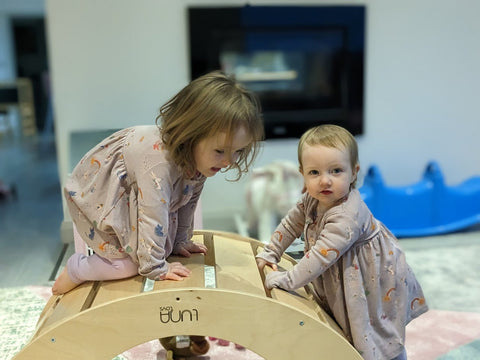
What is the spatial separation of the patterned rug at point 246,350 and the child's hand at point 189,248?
1.03ft

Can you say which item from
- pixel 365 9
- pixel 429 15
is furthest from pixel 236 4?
pixel 429 15

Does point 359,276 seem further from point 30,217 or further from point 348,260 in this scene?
point 30,217

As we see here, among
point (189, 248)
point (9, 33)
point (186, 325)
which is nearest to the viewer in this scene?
point (186, 325)

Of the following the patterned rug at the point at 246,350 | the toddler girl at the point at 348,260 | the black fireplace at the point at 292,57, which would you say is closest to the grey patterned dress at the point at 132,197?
the toddler girl at the point at 348,260

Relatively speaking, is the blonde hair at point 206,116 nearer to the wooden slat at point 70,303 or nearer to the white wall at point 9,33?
the wooden slat at point 70,303

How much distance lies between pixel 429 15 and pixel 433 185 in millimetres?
835

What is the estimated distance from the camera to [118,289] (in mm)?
1017

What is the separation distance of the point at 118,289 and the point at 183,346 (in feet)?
1.16

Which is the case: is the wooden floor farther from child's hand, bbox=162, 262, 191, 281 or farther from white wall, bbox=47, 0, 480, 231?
child's hand, bbox=162, 262, 191, 281

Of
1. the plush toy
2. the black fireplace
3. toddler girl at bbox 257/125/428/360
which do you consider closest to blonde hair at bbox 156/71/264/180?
toddler girl at bbox 257/125/428/360

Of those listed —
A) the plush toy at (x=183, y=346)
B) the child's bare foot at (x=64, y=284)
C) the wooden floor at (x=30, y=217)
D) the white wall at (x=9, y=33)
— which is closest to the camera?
the child's bare foot at (x=64, y=284)

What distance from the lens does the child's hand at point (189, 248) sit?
3.81 feet

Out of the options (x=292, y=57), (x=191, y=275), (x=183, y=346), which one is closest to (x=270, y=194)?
(x=292, y=57)

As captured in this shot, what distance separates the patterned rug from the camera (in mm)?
1332
